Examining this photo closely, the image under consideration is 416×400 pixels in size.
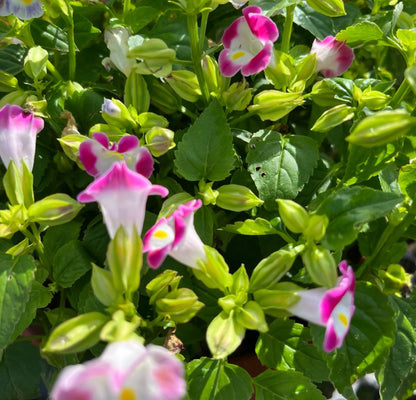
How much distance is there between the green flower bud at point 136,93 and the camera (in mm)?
657

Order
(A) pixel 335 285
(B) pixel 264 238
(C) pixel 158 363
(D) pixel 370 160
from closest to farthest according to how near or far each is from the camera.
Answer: (C) pixel 158 363 < (A) pixel 335 285 < (D) pixel 370 160 < (B) pixel 264 238

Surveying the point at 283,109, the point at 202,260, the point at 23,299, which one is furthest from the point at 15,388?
the point at 283,109

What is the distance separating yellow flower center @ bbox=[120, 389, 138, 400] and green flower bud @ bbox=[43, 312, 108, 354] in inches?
3.5

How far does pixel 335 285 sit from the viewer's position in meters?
0.49

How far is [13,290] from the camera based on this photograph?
530 mm

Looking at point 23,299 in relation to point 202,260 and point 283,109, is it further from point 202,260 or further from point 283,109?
point 283,109

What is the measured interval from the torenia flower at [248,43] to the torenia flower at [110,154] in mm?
141

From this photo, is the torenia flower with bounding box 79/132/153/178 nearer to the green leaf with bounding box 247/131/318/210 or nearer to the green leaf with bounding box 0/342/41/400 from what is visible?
the green leaf with bounding box 247/131/318/210

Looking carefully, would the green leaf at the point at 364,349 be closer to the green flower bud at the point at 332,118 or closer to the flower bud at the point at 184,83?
the green flower bud at the point at 332,118

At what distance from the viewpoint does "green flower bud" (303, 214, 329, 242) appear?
0.50 m

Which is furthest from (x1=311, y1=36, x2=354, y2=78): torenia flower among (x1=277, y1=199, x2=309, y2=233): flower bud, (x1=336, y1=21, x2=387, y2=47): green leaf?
(x1=277, y1=199, x2=309, y2=233): flower bud

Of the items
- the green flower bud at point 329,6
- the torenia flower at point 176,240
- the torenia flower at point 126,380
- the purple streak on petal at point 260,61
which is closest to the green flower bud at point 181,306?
the torenia flower at point 176,240

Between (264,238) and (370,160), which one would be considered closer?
(370,160)

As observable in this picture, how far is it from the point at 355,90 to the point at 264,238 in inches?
8.2
